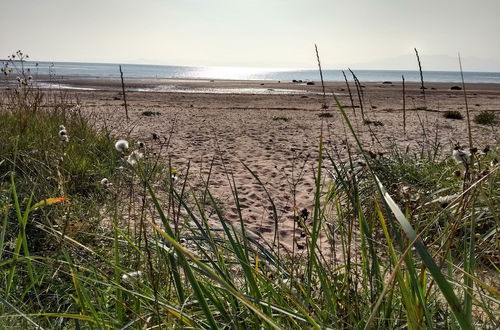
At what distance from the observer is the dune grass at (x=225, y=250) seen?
1.11 meters

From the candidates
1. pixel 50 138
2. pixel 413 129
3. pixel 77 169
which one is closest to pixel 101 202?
pixel 77 169

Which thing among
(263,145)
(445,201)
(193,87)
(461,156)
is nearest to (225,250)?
(445,201)

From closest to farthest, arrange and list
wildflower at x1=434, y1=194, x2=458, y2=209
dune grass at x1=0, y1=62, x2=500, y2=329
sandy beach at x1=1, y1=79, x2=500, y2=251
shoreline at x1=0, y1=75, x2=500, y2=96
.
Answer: dune grass at x1=0, y1=62, x2=500, y2=329 < wildflower at x1=434, y1=194, x2=458, y2=209 < sandy beach at x1=1, y1=79, x2=500, y2=251 < shoreline at x1=0, y1=75, x2=500, y2=96

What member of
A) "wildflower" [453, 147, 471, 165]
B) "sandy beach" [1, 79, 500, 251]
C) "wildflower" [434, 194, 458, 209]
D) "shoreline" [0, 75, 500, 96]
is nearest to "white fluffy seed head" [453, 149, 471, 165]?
"wildflower" [453, 147, 471, 165]

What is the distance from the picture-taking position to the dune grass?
1108 mm

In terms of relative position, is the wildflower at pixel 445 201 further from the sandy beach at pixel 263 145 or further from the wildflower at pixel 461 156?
the sandy beach at pixel 263 145

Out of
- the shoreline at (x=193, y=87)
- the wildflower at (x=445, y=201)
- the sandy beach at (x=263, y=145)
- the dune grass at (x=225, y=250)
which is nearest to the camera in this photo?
the dune grass at (x=225, y=250)

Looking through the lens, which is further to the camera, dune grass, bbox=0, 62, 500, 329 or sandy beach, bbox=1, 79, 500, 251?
sandy beach, bbox=1, 79, 500, 251

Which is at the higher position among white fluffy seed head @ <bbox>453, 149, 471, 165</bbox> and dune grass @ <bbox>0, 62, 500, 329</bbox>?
white fluffy seed head @ <bbox>453, 149, 471, 165</bbox>

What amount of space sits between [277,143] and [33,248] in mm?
6283

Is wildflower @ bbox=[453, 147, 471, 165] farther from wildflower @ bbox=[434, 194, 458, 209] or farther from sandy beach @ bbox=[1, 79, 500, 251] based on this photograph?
sandy beach @ bbox=[1, 79, 500, 251]

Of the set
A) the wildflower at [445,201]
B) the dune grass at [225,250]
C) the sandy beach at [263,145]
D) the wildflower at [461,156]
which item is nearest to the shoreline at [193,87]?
the sandy beach at [263,145]

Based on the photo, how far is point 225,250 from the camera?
247 cm

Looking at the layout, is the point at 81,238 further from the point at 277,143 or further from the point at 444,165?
the point at 277,143
